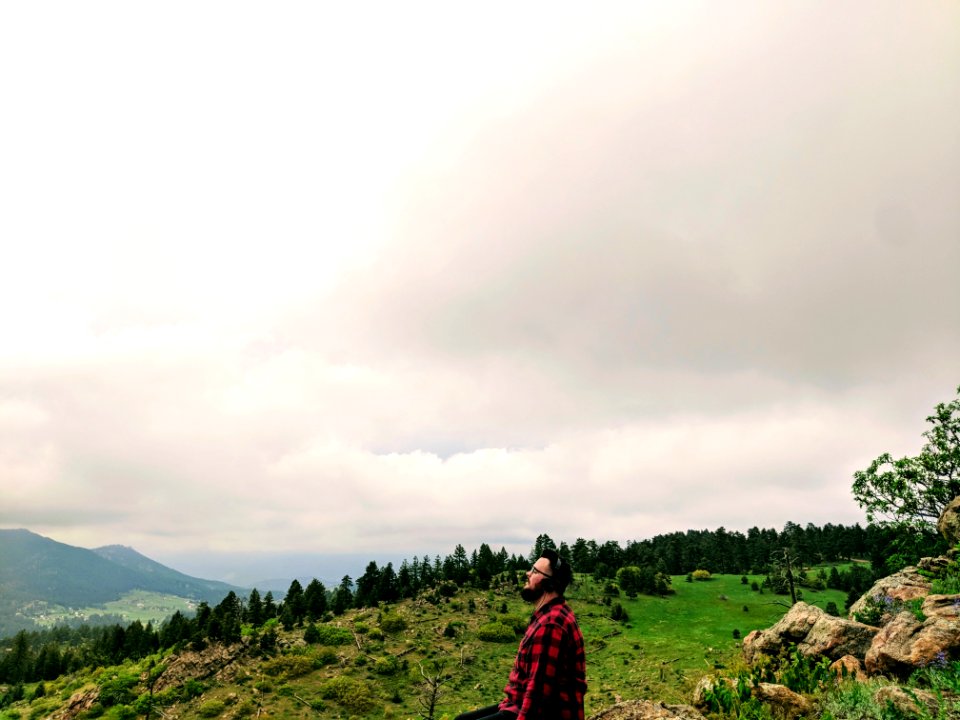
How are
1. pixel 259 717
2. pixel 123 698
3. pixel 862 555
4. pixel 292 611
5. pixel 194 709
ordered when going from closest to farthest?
pixel 259 717, pixel 194 709, pixel 123 698, pixel 292 611, pixel 862 555

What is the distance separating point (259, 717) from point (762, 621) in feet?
164

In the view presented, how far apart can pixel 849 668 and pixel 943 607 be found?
2.98 metres

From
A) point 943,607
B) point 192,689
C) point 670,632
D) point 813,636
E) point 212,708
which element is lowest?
point 212,708

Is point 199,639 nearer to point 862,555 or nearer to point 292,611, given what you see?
point 292,611

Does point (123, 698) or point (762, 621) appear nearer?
point (123, 698)

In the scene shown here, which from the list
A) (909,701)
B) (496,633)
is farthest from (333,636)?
(909,701)

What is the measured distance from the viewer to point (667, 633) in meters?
53.2

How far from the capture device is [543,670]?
457 centimetres

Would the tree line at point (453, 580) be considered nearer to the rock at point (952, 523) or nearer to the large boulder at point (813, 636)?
the rock at point (952, 523)

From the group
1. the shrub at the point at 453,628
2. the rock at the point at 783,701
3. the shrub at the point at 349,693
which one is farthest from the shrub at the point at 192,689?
the rock at the point at 783,701

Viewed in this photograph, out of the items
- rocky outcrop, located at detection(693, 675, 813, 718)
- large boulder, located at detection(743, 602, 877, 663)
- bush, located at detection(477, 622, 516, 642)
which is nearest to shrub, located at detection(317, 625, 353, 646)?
bush, located at detection(477, 622, 516, 642)

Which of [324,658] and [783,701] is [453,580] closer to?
[324,658]

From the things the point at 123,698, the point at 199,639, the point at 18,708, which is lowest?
the point at 18,708

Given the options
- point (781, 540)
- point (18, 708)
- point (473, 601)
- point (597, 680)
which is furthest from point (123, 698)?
point (781, 540)
